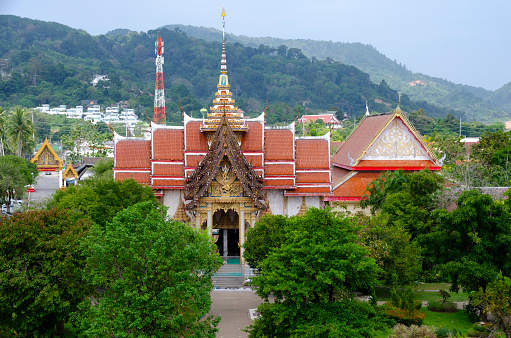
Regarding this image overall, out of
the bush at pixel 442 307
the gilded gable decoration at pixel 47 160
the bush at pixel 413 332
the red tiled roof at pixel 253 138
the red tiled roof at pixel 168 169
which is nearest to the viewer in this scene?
the bush at pixel 413 332

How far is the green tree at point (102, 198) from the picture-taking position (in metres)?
28.7

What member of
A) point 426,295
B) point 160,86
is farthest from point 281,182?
point 160,86

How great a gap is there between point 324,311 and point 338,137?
84321 mm

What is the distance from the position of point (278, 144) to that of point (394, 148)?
7.55 meters

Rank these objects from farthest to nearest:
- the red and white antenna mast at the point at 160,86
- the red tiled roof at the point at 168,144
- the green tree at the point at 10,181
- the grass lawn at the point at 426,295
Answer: the red and white antenna mast at the point at 160,86 → the green tree at the point at 10,181 → the red tiled roof at the point at 168,144 → the grass lawn at the point at 426,295

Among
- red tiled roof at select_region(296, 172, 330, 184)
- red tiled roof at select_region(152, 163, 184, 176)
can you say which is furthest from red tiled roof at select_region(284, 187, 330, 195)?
red tiled roof at select_region(152, 163, 184, 176)

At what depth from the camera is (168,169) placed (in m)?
34.9

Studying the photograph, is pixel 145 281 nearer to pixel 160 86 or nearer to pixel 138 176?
pixel 138 176

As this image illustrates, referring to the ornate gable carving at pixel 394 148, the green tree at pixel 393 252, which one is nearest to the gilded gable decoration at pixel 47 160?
the ornate gable carving at pixel 394 148

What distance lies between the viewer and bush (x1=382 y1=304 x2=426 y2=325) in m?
24.5

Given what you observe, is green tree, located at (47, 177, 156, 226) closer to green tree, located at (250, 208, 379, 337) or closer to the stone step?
the stone step

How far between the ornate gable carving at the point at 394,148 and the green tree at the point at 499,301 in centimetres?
1620

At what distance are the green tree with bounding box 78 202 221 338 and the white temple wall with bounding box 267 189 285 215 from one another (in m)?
15.3

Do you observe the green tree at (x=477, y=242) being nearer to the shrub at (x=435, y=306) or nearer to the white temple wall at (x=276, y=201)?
the shrub at (x=435, y=306)
